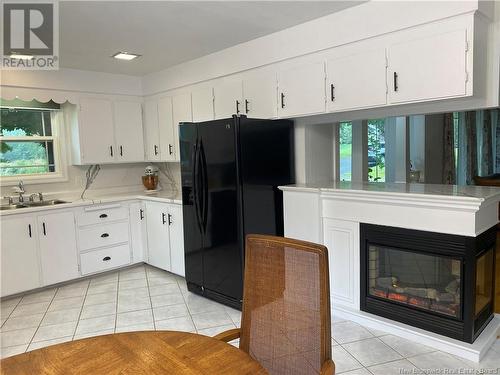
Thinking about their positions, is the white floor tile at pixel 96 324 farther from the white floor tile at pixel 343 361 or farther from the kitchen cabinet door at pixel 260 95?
the kitchen cabinet door at pixel 260 95

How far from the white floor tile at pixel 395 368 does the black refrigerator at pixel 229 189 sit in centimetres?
130

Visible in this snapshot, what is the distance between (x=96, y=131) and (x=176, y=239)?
1726mm

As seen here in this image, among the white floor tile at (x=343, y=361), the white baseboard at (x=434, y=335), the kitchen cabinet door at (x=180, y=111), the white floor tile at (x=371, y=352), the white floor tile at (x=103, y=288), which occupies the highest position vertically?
the kitchen cabinet door at (x=180, y=111)

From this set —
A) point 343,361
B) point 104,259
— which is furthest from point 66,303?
point 343,361

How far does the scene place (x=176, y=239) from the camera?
423cm

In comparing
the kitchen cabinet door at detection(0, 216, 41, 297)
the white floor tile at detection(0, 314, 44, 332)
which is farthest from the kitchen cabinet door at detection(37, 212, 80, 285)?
the white floor tile at detection(0, 314, 44, 332)

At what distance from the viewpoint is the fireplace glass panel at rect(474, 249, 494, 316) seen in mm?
2602

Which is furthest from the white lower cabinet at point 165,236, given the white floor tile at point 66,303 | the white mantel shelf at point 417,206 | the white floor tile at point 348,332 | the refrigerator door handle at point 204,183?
the white floor tile at point 348,332

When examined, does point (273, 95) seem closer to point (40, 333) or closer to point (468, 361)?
point (468, 361)

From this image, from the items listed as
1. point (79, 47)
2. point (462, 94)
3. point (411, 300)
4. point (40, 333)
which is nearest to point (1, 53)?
point (79, 47)

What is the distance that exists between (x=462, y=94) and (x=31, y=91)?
425 cm

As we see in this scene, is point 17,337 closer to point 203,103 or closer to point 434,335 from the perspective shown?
point 203,103

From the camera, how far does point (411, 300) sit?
279 centimetres

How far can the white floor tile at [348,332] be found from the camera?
2.80 meters
